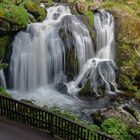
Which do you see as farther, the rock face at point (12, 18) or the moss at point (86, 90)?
the moss at point (86, 90)

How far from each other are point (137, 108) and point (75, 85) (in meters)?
3.32

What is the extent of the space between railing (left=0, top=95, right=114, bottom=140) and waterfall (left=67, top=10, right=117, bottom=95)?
6911mm

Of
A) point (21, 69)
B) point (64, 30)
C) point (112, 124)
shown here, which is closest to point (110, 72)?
point (64, 30)

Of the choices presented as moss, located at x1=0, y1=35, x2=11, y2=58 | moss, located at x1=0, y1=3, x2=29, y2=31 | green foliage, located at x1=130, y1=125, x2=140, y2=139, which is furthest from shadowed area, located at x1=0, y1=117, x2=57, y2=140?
moss, located at x1=0, y1=3, x2=29, y2=31

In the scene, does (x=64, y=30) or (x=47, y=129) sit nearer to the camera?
(x=47, y=129)

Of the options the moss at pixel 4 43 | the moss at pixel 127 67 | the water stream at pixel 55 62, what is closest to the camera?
the moss at pixel 4 43

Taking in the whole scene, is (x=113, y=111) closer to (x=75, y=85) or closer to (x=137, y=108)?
(x=137, y=108)

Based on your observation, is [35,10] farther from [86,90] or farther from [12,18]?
Result: [86,90]

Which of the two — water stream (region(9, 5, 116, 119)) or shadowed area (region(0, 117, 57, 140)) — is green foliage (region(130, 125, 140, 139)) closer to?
shadowed area (region(0, 117, 57, 140))

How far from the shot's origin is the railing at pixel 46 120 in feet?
29.7

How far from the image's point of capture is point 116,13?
20250 mm

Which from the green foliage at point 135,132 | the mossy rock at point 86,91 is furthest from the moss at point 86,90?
the green foliage at point 135,132

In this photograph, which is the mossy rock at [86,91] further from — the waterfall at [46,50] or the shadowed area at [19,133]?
the shadowed area at [19,133]

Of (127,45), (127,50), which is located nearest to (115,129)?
(127,50)
